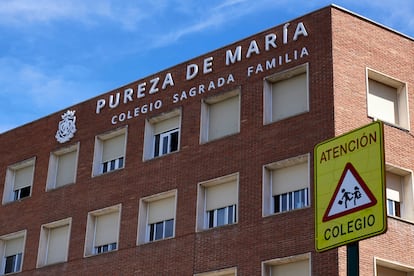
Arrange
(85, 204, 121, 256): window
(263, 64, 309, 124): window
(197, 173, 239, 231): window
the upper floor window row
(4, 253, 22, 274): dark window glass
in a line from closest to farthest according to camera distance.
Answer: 1. (263, 64, 309, 124): window
2. the upper floor window row
3. (197, 173, 239, 231): window
4. (85, 204, 121, 256): window
5. (4, 253, 22, 274): dark window glass

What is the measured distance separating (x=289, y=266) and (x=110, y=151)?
395 inches

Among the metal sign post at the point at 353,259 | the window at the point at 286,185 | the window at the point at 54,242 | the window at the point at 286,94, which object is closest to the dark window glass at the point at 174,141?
the window at the point at 286,94

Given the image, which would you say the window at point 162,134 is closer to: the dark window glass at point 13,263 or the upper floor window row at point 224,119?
the upper floor window row at point 224,119

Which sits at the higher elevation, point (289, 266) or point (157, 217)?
point (157, 217)

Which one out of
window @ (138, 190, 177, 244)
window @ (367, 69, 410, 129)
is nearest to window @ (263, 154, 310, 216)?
window @ (367, 69, 410, 129)

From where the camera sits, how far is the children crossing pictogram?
747 cm

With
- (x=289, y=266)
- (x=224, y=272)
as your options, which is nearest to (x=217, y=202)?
(x=224, y=272)

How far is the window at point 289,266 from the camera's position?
23.4 meters

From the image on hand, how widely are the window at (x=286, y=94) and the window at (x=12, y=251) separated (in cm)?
1209

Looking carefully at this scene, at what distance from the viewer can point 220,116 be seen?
2784 centimetres

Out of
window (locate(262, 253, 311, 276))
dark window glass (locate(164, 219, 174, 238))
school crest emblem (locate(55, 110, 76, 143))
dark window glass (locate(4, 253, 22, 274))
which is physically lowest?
window (locate(262, 253, 311, 276))

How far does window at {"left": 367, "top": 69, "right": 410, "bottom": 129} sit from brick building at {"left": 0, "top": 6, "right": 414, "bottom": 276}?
5 cm

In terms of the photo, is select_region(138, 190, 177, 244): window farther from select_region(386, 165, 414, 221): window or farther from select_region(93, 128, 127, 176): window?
select_region(386, 165, 414, 221): window

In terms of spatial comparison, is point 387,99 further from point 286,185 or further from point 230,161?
point 230,161
